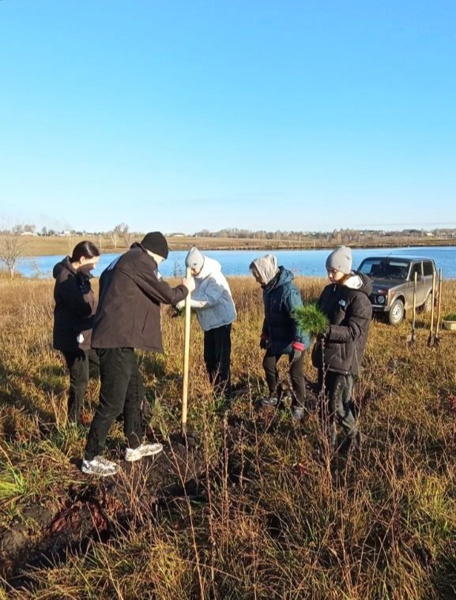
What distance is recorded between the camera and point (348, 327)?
3635 mm

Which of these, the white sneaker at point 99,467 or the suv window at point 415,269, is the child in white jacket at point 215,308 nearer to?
→ the white sneaker at point 99,467

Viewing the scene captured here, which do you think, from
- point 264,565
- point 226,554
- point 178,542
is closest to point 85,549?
point 178,542

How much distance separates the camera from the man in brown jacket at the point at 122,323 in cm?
332

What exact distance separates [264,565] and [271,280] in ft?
8.90

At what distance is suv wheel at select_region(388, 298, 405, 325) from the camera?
10984 millimetres

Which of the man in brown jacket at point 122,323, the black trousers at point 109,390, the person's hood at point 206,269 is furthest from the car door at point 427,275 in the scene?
the black trousers at point 109,390

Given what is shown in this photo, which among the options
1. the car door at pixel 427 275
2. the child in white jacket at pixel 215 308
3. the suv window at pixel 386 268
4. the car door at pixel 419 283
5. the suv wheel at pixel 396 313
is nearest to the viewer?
the child in white jacket at pixel 215 308

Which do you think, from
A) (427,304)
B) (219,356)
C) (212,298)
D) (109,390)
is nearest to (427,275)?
(427,304)

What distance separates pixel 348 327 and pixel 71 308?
246cm

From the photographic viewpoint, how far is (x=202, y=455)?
382 centimetres

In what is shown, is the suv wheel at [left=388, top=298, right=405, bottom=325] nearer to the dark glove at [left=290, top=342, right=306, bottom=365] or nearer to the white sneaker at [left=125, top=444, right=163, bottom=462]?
the dark glove at [left=290, top=342, right=306, bottom=365]

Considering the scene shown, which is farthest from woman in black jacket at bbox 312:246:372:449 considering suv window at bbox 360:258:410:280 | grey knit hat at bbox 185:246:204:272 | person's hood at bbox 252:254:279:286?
suv window at bbox 360:258:410:280

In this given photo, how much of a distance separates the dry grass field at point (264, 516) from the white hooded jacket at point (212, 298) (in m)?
0.74

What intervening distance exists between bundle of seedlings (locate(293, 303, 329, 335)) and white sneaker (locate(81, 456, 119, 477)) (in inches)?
70.4
